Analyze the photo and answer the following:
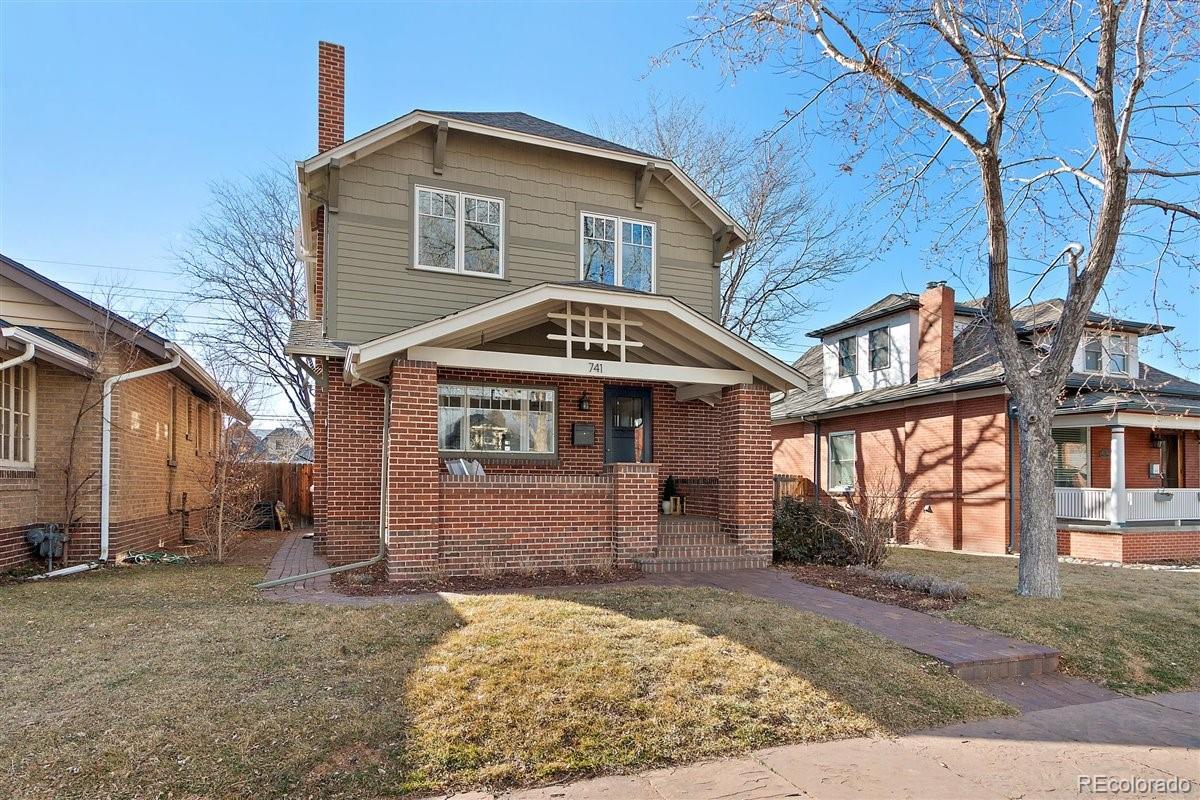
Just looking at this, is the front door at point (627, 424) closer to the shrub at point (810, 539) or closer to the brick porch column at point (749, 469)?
the brick porch column at point (749, 469)

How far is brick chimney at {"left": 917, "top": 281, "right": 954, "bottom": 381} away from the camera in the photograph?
15.6m

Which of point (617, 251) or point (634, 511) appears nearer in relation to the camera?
point (634, 511)

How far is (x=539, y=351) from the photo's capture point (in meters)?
10.6

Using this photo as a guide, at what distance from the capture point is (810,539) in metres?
10.1

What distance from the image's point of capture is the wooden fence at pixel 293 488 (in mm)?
17703

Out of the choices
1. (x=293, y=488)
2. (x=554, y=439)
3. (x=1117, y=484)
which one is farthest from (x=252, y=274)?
(x=1117, y=484)

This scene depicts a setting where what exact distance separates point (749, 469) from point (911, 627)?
12.2ft

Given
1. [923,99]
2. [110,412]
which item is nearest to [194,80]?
[110,412]

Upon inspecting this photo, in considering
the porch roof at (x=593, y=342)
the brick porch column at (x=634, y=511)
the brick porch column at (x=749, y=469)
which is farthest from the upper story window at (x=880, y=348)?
the brick porch column at (x=634, y=511)

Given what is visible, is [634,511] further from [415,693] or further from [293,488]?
[293,488]

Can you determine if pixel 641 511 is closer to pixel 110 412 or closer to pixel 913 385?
pixel 110 412

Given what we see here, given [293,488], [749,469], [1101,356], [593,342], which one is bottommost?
[293,488]

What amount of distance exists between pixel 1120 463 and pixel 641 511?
1044 cm

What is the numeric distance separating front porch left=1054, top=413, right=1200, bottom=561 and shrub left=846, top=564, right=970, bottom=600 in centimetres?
699
